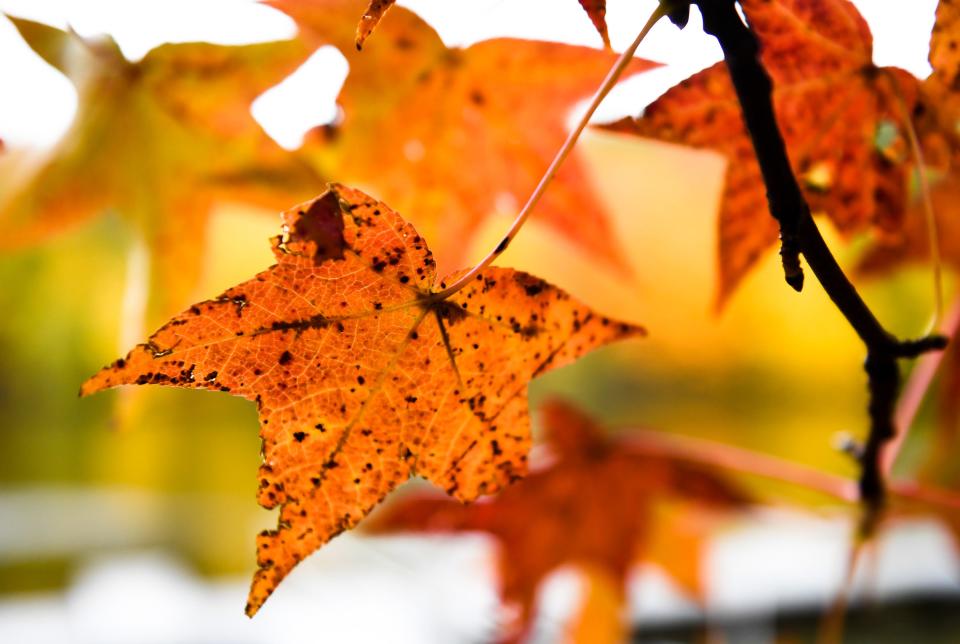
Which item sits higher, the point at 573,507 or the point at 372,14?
the point at 372,14

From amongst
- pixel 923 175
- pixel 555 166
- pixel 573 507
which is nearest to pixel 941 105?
pixel 923 175

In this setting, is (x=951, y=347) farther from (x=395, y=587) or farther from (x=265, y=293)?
(x=395, y=587)

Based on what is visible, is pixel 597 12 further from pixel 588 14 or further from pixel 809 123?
pixel 809 123

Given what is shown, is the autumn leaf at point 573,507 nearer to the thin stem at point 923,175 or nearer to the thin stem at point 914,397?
the thin stem at point 914,397

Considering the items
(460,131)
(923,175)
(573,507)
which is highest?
(460,131)

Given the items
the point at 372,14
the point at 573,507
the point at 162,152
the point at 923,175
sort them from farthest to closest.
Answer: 1. the point at 573,507
2. the point at 162,152
3. the point at 923,175
4. the point at 372,14

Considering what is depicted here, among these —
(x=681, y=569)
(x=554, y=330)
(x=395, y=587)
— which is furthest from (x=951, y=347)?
(x=395, y=587)
